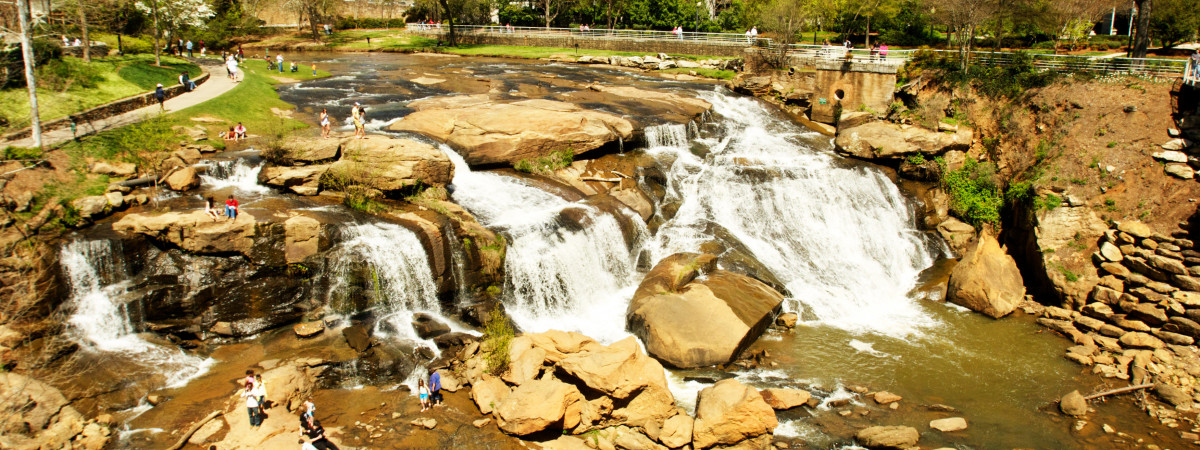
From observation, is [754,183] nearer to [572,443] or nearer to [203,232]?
[572,443]

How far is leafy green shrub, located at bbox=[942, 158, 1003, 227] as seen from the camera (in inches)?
1087

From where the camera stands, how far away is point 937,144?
29.7 m

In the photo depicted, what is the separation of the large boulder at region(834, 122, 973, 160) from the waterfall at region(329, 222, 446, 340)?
1999 cm

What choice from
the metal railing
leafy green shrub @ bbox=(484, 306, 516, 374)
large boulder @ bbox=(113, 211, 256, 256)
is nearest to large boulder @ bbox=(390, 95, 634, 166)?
large boulder @ bbox=(113, 211, 256, 256)

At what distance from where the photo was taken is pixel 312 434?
14211 mm

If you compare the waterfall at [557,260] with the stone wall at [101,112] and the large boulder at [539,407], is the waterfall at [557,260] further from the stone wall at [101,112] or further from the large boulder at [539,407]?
the stone wall at [101,112]

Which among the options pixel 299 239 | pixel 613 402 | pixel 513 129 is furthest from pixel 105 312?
pixel 513 129

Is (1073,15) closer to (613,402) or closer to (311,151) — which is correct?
(613,402)

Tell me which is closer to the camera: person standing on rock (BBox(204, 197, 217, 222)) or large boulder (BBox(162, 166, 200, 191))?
person standing on rock (BBox(204, 197, 217, 222))

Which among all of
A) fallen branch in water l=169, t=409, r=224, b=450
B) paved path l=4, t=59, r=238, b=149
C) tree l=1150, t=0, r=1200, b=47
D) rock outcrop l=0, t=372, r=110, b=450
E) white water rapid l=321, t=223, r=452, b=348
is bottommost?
fallen branch in water l=169, t=409, r=224, b=450

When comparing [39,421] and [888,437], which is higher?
[39,421]

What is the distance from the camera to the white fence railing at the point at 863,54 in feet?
91.5

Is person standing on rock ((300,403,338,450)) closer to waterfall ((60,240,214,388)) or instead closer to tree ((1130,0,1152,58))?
waterfall ((60,240,214,388))

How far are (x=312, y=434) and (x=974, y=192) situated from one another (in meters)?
26.5
